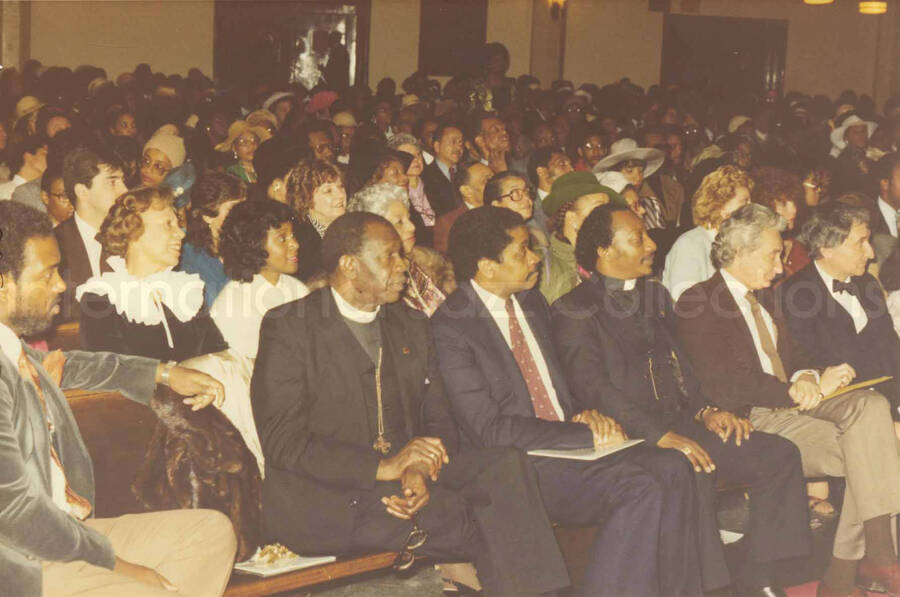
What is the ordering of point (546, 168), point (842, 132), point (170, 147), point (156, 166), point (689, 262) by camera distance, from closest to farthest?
point (689, 262) < point (156, 166) < point (170, 147) < point (546, 168) < point (842, 132)

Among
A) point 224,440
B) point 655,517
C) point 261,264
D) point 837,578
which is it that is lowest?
point 837,578

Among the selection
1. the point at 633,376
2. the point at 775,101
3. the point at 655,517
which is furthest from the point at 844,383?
the point at 775,101

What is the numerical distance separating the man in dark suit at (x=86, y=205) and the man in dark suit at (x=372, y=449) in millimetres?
1439

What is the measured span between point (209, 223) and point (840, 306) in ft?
8.51

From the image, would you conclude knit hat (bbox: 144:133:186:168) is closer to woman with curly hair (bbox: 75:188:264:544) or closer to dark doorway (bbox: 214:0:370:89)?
A: woman with curly hair (bbox: 75:188:264:544)

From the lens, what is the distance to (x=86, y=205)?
465cm

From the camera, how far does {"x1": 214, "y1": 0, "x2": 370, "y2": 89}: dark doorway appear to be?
15414 mm

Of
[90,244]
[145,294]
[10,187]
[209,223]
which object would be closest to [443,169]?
[10,187]

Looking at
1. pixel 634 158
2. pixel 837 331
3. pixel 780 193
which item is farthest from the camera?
pixel 634 158

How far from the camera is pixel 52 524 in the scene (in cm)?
250

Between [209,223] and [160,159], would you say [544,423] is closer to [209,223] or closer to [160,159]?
[209,223]

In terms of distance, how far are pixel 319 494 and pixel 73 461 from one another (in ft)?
2.64

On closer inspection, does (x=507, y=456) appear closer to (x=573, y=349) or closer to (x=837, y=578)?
(x=573, y=349)

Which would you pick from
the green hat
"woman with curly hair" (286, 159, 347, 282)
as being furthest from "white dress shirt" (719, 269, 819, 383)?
"woman with curly hair" (286, 159, 347, 282)
